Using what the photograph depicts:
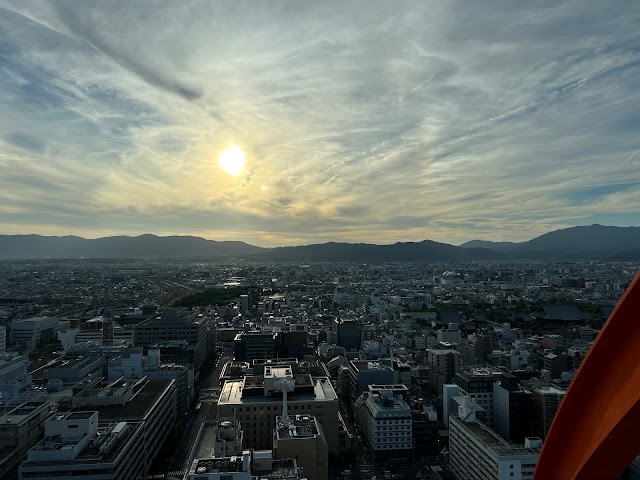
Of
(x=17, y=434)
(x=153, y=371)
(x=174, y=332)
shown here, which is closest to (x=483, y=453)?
(x=17, y=434)

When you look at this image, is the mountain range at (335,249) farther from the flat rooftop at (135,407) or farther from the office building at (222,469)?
the office building at (222,469)

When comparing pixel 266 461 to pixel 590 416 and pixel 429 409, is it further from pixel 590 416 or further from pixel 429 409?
pixel 590 416

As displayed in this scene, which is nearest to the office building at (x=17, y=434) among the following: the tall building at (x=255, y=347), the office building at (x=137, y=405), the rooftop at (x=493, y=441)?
the office building at (x=137, y=405)

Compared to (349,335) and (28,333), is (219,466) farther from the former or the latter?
(28,333)

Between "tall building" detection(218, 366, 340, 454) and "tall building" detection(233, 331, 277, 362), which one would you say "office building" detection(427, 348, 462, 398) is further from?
"tall building" detection(233, 331, 277, 362)

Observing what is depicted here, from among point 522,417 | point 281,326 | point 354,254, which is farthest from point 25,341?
point 354,254
